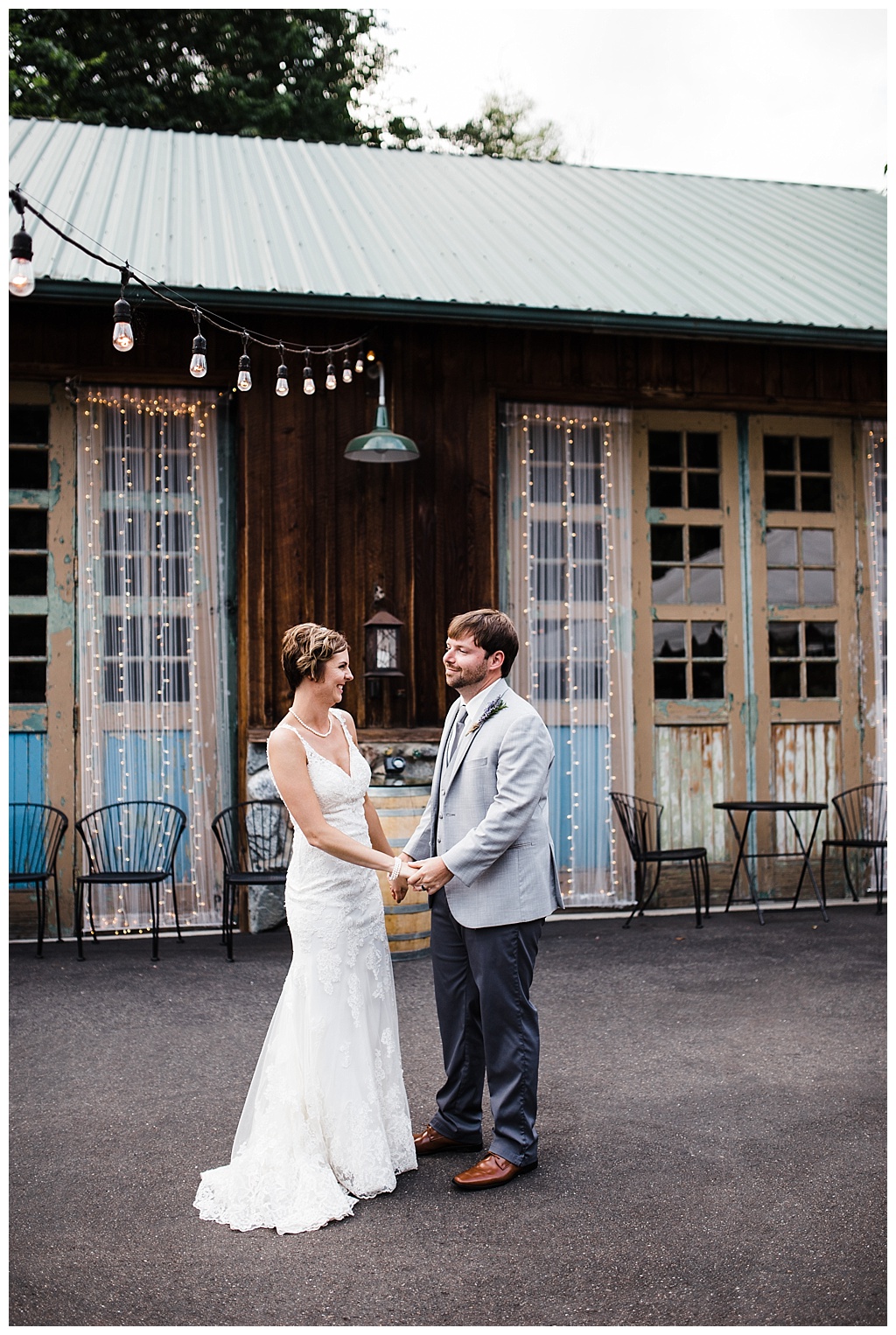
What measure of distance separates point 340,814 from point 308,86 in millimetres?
16156

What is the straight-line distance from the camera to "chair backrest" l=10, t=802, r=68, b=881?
698cm

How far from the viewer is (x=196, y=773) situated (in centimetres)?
726

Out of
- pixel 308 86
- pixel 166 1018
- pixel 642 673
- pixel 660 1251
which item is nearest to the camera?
pixel 660 1251

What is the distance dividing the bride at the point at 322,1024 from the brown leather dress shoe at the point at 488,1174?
0.22m

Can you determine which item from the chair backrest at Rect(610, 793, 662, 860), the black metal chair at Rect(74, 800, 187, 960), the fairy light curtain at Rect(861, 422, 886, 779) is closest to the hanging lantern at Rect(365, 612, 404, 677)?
the black metal chair at Rect(74, 800, 187, 960)

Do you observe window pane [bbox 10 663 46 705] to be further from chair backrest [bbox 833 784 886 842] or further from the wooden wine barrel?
chair backrest [bbox 833 784 886 842]

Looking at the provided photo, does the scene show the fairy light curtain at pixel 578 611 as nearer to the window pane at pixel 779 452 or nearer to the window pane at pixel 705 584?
the window pane at pixel 705 584

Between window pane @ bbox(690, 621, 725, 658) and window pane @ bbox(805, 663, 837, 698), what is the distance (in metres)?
0.68

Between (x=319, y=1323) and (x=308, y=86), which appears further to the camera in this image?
(x=308, y=86)

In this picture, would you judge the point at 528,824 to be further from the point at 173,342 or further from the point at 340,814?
the point at 173,342

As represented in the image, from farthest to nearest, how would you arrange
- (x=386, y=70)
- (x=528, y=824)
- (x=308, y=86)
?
(x=386, y=70) → (x=308, y=86) → (x=528, y=824)

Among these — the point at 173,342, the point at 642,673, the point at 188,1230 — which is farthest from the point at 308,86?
the point at 188,1230

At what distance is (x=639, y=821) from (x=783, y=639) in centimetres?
169

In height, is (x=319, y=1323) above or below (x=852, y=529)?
below
